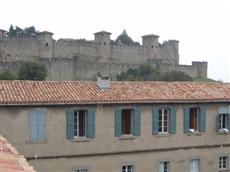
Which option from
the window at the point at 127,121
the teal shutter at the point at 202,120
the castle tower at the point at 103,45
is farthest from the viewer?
the castle tower at the point at 103,45

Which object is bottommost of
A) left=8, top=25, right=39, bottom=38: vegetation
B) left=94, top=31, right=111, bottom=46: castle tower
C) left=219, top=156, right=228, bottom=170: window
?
left=219, top=156, right=228, bottom=170: window

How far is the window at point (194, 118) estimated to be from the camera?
23.8 m

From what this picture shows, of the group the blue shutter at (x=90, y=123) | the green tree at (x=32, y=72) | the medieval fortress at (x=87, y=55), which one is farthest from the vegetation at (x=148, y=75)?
the blue shutter at (x=90, y=123)

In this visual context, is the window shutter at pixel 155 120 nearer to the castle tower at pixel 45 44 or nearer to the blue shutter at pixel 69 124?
the blue shutter at pixel 69 124

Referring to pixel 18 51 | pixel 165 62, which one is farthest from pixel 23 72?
pixel 165 62

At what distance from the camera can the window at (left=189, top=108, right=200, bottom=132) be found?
2381cm

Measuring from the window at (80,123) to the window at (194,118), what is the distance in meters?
5.53

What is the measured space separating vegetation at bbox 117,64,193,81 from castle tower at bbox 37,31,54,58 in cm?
1265

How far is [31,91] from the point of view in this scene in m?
20.5

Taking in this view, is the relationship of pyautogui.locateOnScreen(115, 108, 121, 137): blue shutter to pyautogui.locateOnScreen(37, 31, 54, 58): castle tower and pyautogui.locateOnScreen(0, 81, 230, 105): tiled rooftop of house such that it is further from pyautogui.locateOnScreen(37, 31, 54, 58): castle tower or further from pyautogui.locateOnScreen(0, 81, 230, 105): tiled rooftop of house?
pyautogui.locateOnScreen(37, 31, 54, 58): castle tower

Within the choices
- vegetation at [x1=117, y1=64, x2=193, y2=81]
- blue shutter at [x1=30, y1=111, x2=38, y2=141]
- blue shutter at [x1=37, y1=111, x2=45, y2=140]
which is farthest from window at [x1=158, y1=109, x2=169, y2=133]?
vegetation at [x1=117, y1=64, x2=193, y2=81]

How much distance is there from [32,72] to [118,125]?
41.6m

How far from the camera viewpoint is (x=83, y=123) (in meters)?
21.2

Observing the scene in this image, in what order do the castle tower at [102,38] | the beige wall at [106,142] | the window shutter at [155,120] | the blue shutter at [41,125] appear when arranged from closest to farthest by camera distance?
the beige wall at [106,142], the blue shutter at [41,125], the window shutter at [155,120], the castle tower at [102,38]
